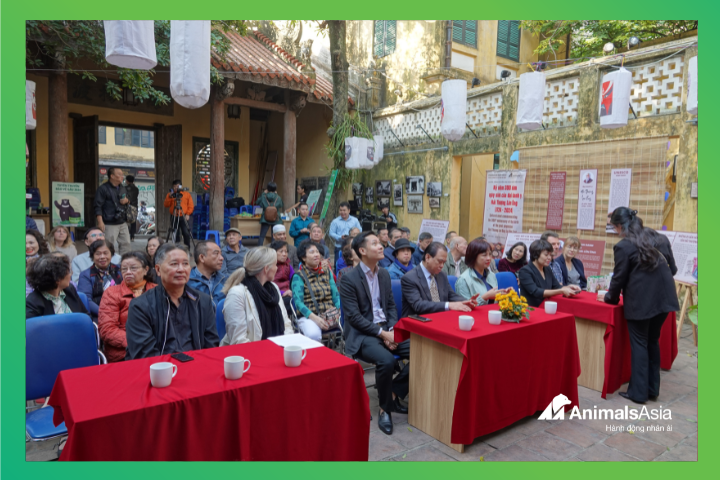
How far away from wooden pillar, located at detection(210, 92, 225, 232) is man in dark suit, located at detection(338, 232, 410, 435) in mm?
6486

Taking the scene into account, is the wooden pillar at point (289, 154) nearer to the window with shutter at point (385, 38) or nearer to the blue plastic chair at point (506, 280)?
the window with shutter at point (385, 38)

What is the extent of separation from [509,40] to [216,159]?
25.8 ft

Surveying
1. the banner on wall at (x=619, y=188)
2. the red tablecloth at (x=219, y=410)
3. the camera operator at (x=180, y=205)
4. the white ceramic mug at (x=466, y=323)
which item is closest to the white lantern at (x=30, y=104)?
the camera operator at (x=180, y=205)

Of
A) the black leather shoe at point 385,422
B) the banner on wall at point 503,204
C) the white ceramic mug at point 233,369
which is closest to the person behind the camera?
the white ceramic mug at point 233,369

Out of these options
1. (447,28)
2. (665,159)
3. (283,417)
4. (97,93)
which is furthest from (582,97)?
(97,93)

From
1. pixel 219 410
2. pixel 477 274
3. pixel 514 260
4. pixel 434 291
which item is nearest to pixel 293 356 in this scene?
pixel 219 410

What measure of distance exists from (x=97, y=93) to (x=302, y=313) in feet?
29.0

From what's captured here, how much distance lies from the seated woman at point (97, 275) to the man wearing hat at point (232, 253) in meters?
1.27

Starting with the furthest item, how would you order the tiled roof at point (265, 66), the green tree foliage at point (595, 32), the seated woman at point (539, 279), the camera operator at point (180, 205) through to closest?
the green tree foliage at point (595, 32) < the tiled roof at point (265, 66) < the camera operator at point (180, 205) < the seated woman at point (539, 279)

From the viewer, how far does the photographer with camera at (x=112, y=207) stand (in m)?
6.49

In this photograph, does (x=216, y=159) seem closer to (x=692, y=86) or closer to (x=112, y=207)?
(x=112, y=207)

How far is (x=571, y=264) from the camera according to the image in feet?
17.8

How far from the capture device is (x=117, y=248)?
7.01 meters

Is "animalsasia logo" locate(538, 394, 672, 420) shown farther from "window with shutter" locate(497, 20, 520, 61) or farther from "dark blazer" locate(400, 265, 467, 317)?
"window with shutter" locate(497, 20, 520, 61)
